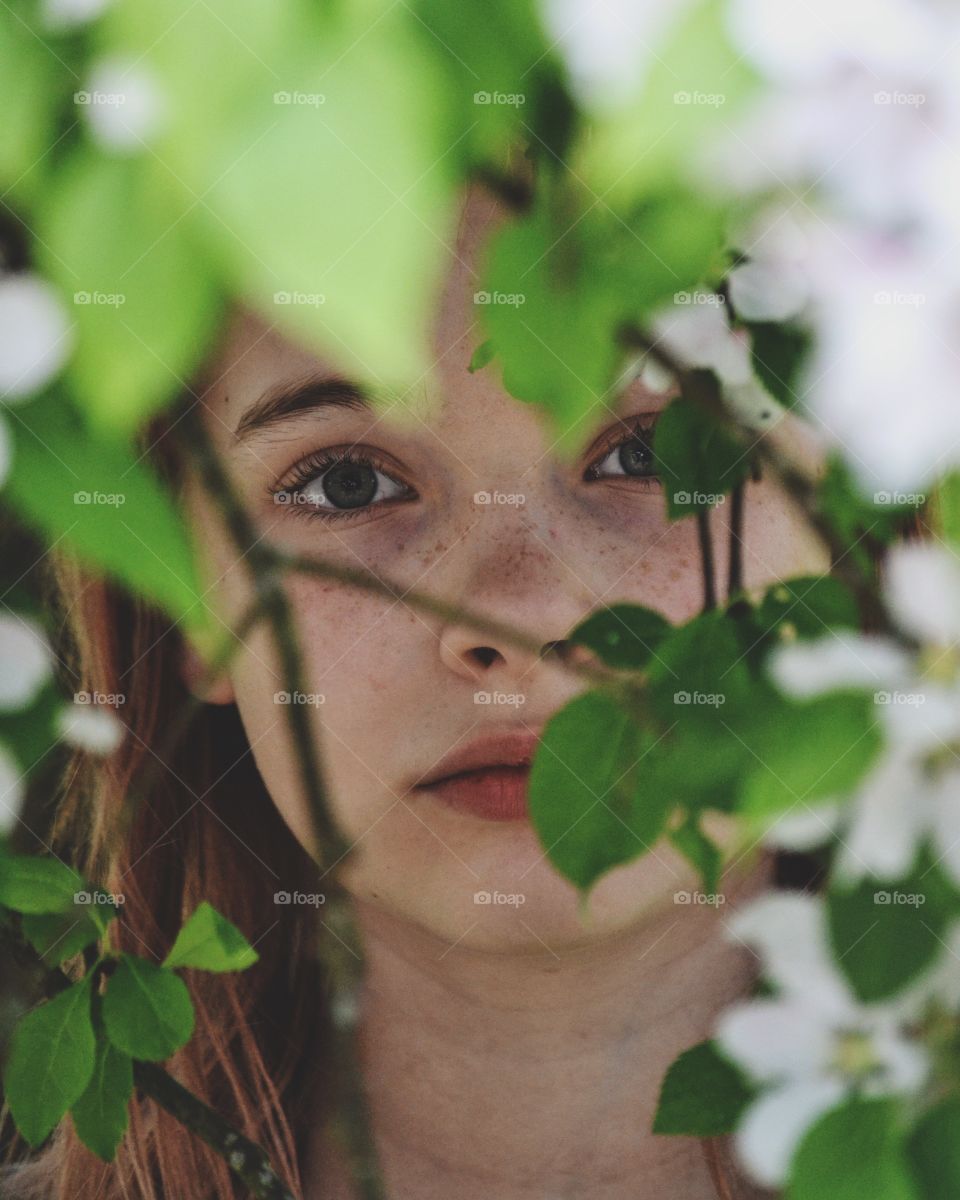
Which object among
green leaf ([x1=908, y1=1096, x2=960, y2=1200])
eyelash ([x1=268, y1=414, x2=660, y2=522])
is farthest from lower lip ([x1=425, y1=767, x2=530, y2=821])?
green leaf ([x1=908, y1=1096, x2=960, y2=1200])

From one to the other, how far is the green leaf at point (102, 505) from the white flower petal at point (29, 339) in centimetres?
1

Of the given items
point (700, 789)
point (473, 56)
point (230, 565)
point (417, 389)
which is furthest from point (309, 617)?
point (473, 56)

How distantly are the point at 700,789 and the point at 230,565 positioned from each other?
45 cm

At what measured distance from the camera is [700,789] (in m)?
0.45

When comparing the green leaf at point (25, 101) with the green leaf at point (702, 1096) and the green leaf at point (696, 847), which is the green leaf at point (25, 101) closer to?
the green leaf at point (696, 847)

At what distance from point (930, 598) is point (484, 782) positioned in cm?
39

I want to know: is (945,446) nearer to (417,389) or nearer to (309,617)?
(417,389)

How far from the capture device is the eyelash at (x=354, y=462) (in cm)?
78

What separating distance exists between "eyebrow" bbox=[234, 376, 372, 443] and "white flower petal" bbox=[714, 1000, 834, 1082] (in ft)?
1.40

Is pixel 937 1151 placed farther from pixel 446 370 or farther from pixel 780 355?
pixel 446 370

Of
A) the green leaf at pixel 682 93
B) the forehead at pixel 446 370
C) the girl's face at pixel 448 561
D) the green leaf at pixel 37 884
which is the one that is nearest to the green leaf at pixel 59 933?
the green leaf at pixel 37 884

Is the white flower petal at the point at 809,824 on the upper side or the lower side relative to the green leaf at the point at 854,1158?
upper

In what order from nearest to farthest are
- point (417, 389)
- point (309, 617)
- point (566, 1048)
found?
point (417, 389)
point (309, 617)
point (566, 1048)

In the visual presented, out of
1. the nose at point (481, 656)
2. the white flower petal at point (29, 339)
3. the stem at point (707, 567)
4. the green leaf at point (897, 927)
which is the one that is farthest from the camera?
the nose at point (481, 656)
